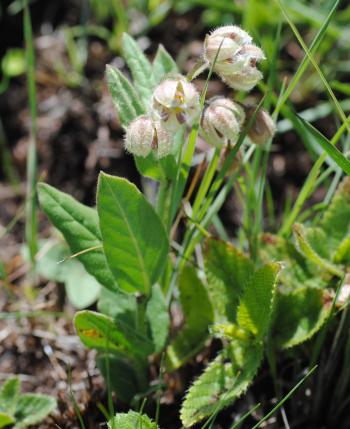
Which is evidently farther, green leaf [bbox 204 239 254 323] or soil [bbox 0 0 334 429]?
soil [bbox 0 0 334 429]

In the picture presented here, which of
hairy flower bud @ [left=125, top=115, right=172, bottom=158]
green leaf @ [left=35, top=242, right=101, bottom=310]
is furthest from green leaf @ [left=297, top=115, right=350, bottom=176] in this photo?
green leaf @ [left=35, top=242, right=101, bottom=310]

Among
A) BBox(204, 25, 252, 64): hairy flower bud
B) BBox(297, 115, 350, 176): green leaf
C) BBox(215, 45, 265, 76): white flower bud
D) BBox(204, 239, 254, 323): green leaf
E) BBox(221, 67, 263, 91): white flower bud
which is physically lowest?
BBox(204, 239, 254, 323): green leaf

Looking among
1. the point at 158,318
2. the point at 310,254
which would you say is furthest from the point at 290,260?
the point at 158,318

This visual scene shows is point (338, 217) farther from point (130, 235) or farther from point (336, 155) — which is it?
point (130, 235)

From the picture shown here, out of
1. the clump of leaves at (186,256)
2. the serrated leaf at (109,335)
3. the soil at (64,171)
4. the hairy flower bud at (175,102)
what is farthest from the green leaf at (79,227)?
the soil at (64,171)

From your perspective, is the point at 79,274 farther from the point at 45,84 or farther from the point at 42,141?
the point at 45,84

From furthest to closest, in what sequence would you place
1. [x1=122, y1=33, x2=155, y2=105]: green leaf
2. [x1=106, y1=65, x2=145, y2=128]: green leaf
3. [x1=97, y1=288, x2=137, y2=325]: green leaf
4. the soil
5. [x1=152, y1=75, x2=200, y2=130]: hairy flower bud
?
the soil
[x1=97, y1=288, x2=137, y2=325]: green leaf
[x1=122, y1=33, x2=155, y2=105]: green leaf
[x1=106, y1=65, x2=145, y2=128]: green leaf
[x1=152, y1=75, x2=200, y2=130]: hairy flower bud

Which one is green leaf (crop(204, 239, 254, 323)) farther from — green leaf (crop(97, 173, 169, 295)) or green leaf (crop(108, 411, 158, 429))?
green leaf (crop(108, 411, 158, 429))
